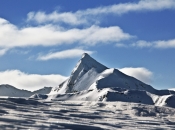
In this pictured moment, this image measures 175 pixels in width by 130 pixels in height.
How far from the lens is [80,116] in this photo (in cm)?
16325

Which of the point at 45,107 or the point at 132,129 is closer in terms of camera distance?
the point at 132,129

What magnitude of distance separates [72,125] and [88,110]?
62.0 m

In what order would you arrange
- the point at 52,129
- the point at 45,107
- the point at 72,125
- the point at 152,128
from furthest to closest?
the point at 45,107 < the point at 152,128 < the point at 72,125 < the point at 52,129

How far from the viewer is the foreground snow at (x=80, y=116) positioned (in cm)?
12400

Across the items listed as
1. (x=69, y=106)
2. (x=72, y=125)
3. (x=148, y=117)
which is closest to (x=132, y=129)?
(x=72, y=125)

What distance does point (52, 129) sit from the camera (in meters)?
111

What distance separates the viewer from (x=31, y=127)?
366 ft

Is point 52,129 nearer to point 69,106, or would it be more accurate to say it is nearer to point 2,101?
point 2,101

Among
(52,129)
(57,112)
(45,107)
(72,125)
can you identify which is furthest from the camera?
(45,107)

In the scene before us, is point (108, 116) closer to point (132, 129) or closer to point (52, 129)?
point (132, 129)

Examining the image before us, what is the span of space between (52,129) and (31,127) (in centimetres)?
519

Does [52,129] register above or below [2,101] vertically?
below

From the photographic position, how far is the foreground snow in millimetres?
124000

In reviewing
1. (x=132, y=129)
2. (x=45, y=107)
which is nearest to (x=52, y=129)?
(x=132, y=129)
